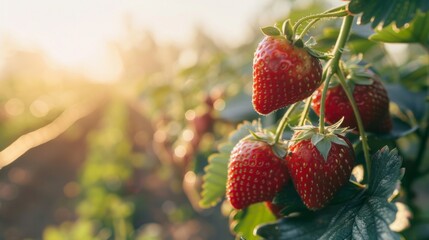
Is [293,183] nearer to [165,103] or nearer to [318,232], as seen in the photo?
[318,232]

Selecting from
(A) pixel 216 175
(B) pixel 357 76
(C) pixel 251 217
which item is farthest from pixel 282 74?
(A) pixel 216 175

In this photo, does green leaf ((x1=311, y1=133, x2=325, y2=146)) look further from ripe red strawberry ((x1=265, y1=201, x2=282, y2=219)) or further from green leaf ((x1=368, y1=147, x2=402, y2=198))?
ripe red strawberry ((x1=265, y1=201, x2=282, y2=219))

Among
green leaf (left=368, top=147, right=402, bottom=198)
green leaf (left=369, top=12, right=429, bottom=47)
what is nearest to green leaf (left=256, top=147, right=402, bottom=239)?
green leaf (left=368, top=147, right=402, bottom=198)

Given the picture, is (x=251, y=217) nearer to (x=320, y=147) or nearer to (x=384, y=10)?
(x=320, y=147)

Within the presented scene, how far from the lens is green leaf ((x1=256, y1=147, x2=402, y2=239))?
688 mm

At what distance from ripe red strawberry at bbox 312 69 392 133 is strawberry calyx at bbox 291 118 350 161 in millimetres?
67

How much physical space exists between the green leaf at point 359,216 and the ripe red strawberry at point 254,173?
72 millimetres

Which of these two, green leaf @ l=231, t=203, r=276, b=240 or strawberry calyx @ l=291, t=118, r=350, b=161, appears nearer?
strawberry calyx @ l=291, t=118, r=350, b=161

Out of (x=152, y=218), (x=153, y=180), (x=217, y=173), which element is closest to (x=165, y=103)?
(x=217, y=173)

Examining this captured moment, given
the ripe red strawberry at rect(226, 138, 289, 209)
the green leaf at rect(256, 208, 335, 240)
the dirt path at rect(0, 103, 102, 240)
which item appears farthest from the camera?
the dirt path at rect(0, 103, 102, 240)

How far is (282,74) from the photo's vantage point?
0.84 meters

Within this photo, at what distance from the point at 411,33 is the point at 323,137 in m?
0.47

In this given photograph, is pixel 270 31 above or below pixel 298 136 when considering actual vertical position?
above

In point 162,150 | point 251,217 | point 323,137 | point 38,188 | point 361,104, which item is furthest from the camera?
point 38,188
